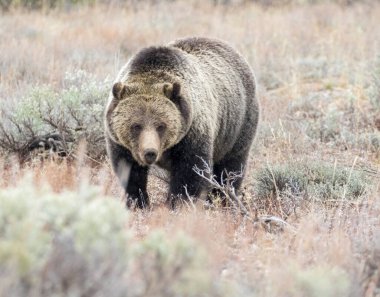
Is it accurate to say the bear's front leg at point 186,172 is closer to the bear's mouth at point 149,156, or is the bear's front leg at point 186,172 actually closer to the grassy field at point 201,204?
the grassy field at point 201,204

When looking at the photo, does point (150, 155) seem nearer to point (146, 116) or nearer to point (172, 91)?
point (146, 116)

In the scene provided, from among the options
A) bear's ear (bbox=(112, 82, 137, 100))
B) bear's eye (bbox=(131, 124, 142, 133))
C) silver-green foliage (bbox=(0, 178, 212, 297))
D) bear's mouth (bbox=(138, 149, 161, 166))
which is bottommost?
bear's mouth (bbox=(138, 149, 161, 166))

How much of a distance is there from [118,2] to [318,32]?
16.7 feet

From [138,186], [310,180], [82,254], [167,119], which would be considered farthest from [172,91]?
[82,254]

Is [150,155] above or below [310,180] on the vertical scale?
above

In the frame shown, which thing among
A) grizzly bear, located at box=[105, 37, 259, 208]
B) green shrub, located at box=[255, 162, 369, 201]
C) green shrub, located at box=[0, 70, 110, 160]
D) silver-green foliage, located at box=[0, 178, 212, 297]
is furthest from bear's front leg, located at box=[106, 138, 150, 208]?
silver-green foliage, located at box=[0, 178, 212, 297]

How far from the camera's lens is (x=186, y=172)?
6.71 metres

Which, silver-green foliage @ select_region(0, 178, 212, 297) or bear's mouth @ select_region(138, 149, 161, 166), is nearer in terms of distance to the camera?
silver-green foliage @ select_region(0, 178, 212, 297)

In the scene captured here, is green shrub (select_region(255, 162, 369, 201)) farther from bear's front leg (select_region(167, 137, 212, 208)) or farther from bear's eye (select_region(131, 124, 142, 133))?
bear's eye (select_region(131, 124, 142, 133))

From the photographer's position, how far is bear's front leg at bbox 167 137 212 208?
672 centimetres

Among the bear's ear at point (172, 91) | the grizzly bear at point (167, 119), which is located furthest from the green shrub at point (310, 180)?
the bear's ear at point (172, 91)

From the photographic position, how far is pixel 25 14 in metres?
16.5

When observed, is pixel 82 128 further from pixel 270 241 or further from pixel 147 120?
pixel 270 241

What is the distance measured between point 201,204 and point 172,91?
955mm
